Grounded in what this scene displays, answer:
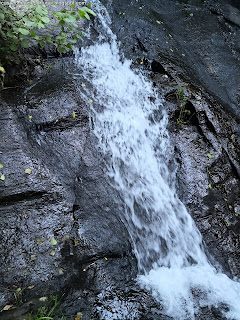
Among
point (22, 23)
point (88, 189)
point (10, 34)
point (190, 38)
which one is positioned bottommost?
point (88, 189)

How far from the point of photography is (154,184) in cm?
413

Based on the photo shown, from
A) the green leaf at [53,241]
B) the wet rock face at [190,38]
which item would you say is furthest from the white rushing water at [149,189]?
the green leaf at [53,241]

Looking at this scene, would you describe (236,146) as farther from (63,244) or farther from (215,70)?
(63,244)

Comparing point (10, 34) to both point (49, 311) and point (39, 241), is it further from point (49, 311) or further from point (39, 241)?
point (49, 311)

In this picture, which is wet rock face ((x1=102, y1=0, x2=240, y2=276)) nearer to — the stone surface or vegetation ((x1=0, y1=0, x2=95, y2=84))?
the stone surface

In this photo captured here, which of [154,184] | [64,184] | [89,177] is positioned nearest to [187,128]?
[154,184]

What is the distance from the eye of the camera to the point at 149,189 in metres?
4.05

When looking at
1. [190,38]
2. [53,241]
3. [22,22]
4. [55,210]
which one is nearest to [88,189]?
[55,210]

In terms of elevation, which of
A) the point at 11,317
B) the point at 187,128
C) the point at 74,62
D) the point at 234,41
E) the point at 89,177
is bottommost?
the point at 11,317

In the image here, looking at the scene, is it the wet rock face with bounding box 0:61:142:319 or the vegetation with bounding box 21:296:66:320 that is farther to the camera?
the wet rock face with bounding box 0:61:142:319

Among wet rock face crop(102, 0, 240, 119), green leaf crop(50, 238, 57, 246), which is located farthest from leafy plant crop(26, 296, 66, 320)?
wet rock face crop(102, 0, 240, 119)

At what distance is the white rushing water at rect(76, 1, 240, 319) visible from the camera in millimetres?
3246

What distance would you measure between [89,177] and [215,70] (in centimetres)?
425

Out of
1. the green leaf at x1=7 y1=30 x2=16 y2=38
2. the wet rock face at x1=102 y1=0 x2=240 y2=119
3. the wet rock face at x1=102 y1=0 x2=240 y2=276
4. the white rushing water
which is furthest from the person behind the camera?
the wet rock face at x1=102 y1=0 x2=240 y2=119
